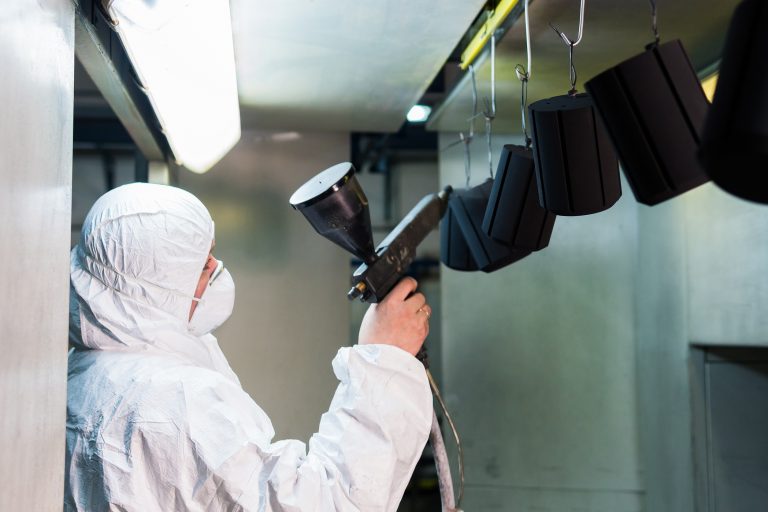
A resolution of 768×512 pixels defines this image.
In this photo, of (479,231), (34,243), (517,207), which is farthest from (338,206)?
(34,243)

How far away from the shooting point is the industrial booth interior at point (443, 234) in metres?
0.80

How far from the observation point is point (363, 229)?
1257mm

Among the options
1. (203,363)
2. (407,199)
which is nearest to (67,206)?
(203,363)

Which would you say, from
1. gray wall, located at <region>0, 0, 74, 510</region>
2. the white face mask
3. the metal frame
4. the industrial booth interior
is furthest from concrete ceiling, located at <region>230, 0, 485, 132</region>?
gray wall, located at <region>0, 0, 74, 510</region>

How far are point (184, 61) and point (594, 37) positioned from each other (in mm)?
859

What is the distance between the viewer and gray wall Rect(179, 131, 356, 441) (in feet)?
7.84

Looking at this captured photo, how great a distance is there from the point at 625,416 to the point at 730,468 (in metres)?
0.43

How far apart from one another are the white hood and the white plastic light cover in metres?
0.22

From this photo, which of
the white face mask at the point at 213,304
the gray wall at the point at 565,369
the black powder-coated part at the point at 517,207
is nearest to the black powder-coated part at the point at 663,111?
the black powder-coated part at the point at 517,207

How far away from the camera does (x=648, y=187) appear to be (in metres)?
0.82

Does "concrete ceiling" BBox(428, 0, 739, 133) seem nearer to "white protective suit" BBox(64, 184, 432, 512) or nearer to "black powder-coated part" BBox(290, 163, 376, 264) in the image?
"black powder-coated part" BBox(290, 163, 376, 264)

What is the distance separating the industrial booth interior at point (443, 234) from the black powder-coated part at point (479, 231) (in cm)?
7

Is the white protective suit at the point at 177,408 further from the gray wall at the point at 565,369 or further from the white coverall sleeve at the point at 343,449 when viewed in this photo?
the gray wall at the point at 565,369

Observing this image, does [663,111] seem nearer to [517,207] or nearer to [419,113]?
[517,207]
